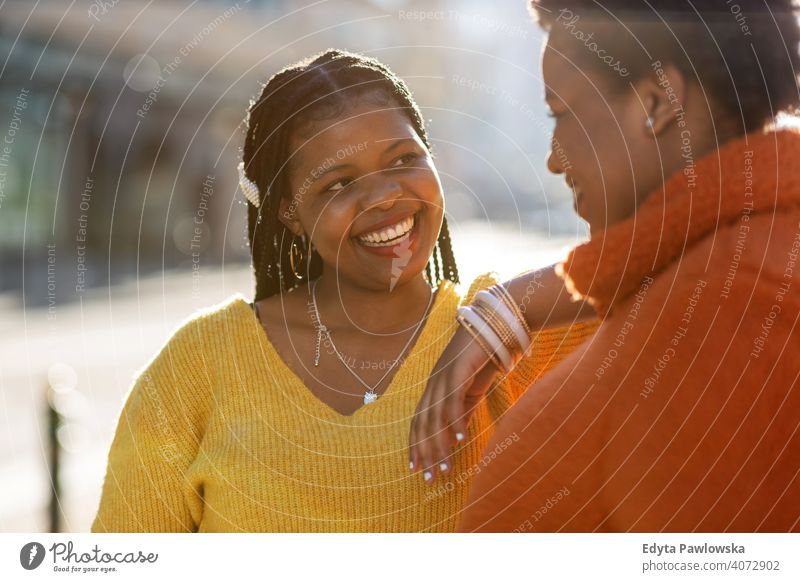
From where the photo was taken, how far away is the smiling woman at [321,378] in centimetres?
126

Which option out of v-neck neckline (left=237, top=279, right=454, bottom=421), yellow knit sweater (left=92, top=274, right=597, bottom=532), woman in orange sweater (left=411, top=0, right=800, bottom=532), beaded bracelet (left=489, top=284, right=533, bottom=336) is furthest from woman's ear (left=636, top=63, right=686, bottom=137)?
v-neck neckline (left=237, top=279, right=454, bottom=421)

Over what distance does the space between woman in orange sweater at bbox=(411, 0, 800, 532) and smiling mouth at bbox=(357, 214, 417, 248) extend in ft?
1.20

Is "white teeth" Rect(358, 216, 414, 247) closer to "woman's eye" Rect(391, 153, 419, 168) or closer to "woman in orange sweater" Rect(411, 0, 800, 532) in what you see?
"woman's eye" Rect(391, 153, 419, 168)

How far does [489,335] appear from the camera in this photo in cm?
112

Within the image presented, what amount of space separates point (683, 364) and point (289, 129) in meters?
0.70

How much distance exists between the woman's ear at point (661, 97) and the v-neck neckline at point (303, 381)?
58cm

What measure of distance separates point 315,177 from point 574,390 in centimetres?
57

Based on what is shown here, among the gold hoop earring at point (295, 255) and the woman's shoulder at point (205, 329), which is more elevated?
the gold hoop earring at point (295, 255)

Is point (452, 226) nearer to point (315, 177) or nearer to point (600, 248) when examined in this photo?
point (315, 177)

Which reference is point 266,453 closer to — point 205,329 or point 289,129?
point 205,329

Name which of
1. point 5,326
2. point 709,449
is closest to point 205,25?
point 709,449

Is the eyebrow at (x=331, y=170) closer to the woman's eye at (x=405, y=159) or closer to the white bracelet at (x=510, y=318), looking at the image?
the woman's eye at (x=405, y=159)
